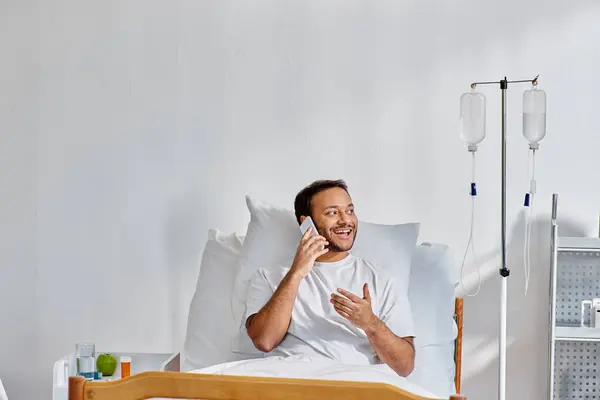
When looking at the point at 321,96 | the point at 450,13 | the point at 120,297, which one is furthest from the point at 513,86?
the point at 120,297

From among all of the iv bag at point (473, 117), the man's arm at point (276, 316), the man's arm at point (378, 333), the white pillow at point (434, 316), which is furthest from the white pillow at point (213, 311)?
the iv bag at point (473, 117)

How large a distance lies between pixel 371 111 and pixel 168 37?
2.80 ft

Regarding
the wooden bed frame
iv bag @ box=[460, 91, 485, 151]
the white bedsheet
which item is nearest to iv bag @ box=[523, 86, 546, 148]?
iv bag @ box=[460, 91, 485, 151]

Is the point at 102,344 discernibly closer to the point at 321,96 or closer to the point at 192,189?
the point at 192,189

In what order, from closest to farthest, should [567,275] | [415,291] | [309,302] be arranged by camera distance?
[309,302] → [415,291] → [567,275]

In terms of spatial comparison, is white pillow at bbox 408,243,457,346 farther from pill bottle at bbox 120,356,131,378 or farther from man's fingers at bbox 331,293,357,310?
pill bottle at bbox 120,356,131,378

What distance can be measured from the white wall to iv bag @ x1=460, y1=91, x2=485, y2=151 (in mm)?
388

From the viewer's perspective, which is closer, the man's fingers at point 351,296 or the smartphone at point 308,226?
the man's fingers at point 351,296

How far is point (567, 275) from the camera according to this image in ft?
10.6

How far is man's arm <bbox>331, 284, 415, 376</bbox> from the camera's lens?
2475 millimetres

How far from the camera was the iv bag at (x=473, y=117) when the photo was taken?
2.86 m

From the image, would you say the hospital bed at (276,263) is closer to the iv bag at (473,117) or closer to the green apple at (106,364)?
the green apple at (106,364)

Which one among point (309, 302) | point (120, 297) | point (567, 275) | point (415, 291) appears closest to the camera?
point (309, 302)

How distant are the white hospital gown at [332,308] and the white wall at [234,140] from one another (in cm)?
71
